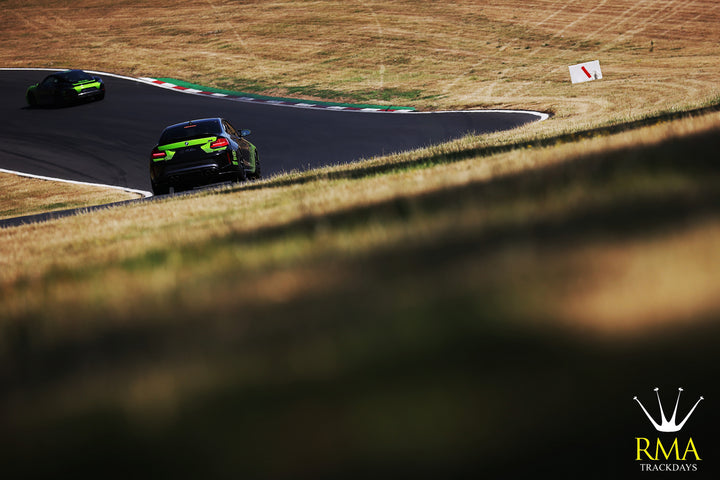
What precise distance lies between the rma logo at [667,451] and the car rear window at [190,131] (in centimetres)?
1306

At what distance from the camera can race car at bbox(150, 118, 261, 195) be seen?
14.6 metres

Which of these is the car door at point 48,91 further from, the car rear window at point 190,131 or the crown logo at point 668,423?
the crown logo at point 668,423

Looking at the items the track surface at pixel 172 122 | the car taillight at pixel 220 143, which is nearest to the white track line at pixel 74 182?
the track surface at pixel 172 122

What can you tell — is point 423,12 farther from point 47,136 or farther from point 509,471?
point 509,471

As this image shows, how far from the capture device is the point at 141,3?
2415 inches

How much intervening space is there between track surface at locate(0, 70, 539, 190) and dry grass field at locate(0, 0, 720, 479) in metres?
10.5

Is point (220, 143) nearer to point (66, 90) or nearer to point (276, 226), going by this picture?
point (276, 226)

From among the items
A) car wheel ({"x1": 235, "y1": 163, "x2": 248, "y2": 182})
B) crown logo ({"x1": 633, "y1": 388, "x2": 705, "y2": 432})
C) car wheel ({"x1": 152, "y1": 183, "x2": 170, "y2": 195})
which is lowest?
crown logo ({"x1": 633, "y1": 388, "x2": 705, "y2": 432})

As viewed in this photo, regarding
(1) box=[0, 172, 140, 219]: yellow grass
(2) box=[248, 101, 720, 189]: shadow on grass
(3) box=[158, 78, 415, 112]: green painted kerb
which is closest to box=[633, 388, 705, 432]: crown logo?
(2) box=[248, 101, 720, 189]: shadow on grass

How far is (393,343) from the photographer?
353 cm

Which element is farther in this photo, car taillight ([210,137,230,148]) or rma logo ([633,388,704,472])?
car taillight ([210,137,230,148])

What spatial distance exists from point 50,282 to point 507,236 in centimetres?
394

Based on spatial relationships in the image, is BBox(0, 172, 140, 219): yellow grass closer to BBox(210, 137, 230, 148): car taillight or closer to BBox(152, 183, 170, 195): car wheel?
BBox(152, 183, 170, 195): car wheel

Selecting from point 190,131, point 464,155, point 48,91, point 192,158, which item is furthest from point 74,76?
point 464,155
